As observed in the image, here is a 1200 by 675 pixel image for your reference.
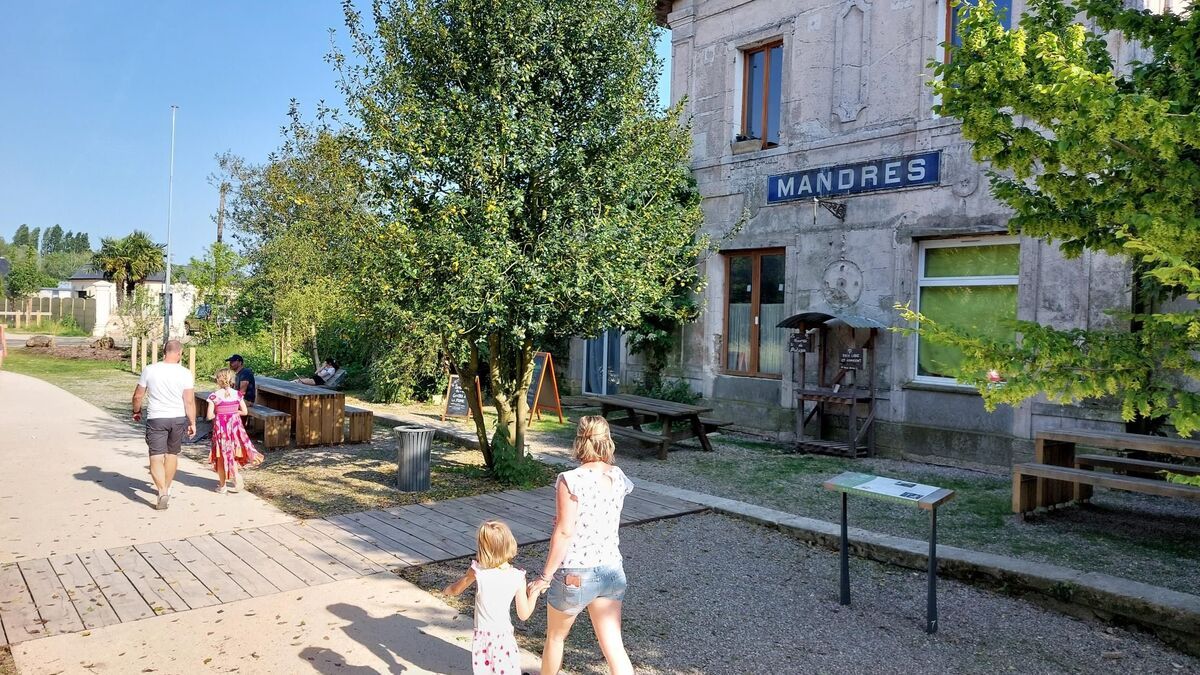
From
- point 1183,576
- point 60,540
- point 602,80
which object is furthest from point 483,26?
point 1183,576

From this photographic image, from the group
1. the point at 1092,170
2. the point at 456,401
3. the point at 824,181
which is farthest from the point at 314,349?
the point at 1092,170

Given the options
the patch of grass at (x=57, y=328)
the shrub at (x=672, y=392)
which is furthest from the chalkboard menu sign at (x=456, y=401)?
the patch of grass at (x=57, y=328)

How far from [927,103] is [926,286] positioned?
2440mm

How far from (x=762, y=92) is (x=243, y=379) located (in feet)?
29.6

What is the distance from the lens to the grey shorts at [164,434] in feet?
24.8

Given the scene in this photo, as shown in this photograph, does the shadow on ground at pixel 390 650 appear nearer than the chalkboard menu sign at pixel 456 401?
Yes

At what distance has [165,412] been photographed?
25.0 feet

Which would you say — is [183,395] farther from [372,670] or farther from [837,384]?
[837,384]

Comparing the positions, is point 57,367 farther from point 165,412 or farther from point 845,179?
point 845,179

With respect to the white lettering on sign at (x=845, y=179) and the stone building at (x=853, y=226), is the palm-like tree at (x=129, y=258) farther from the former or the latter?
the white lettering on sign at (x=845, y=179)

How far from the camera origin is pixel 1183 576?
227 inches

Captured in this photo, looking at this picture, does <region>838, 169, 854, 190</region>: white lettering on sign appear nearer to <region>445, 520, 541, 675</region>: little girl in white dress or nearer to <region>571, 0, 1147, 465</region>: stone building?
<region>571, 0, 1147, 465</region>: stone building

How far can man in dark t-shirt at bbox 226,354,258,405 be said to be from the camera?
1030 cm

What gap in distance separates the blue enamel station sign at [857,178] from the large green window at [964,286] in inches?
36.6
